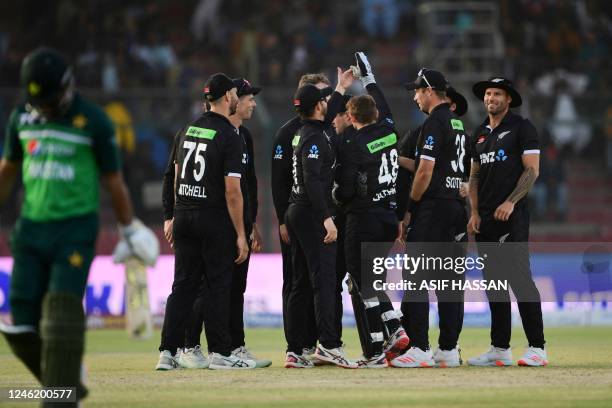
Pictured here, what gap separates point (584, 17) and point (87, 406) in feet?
71.8

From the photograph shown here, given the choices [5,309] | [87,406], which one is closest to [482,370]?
[87,406]

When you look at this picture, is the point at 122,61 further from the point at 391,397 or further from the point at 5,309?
the point at 391,397

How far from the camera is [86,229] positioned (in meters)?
7.93

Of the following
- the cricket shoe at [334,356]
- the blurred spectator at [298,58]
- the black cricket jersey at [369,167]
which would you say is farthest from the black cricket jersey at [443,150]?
the blurred spectator at [298,58]

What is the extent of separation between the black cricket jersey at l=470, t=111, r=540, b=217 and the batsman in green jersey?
15.6ft

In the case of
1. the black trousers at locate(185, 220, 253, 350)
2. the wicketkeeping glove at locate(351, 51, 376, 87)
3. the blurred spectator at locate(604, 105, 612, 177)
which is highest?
the blurred spectator at locate(604, 105, 612, 177)

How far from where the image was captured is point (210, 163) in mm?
11258

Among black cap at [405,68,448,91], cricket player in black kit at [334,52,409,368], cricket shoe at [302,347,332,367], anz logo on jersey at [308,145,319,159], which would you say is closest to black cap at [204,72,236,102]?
anz logo on jersey at [308,145,319,159]

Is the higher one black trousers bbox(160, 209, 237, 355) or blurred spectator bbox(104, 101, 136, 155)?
blurred spectator bbox(104, 101, 136, 155)

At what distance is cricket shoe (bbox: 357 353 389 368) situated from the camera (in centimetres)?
1161

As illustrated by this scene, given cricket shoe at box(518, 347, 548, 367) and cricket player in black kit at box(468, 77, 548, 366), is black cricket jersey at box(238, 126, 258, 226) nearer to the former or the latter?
cricket player in black kit at box(468, 77, 548, 366)

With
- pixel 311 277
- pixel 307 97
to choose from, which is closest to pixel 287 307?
pixel 311 277

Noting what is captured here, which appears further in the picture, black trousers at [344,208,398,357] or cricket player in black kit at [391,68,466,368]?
black trousers at [344,208,398,357]

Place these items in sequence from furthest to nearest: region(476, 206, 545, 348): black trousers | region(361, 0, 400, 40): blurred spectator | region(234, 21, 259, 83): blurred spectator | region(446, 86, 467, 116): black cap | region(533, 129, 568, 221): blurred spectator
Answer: region(361, 0, 400, 40): blurred spectator
region(234, 21, 259, 83): blurred spectator
region(533, 129, 568, 221): blurred spectator
region(446, 86, 467, 116): black cap
region(476, 206, 545, 348): black trousers
